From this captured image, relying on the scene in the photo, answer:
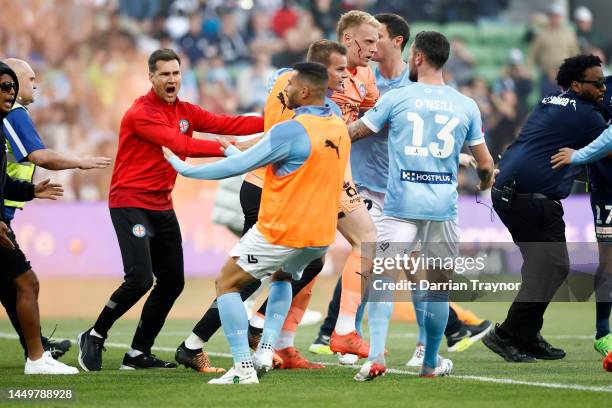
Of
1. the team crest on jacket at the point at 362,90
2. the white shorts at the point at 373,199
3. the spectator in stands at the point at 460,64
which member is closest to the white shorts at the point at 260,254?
the team crest on jacket at the point at 362,90

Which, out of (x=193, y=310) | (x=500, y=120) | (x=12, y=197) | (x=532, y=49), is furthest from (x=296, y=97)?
(x=532, y=49)

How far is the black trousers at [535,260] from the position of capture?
923 centimetres

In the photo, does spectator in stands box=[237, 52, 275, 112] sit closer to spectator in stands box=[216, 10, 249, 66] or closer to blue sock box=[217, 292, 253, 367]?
spectator in stands box=[216, 10, 249, 66]

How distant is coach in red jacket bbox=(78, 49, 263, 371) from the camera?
28.3 feet

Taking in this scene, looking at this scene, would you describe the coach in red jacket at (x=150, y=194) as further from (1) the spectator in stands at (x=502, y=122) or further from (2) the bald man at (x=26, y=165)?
(1) the spectator in stands at (x=502, y=122)

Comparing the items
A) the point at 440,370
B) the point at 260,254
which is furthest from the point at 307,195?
the point at 440,370

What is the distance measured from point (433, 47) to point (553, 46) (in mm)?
14692

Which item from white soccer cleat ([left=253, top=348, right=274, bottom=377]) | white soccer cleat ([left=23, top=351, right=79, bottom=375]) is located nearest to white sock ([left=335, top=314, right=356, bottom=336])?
white soccer cleat ([left=253, top=348, right=274, bottom=377])

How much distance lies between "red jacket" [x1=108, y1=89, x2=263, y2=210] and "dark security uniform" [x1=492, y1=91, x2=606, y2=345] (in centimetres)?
214

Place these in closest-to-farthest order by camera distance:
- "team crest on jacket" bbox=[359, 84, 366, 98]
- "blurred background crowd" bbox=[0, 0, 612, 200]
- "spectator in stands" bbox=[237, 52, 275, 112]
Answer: "team crest on jacket" bbox=[359, 84, 366, 98], "blurred background crowd" bbox=[0, 0, 612, 200], "spectator in stands" bbox=[237, 52, 275, 112]

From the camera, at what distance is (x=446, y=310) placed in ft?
25.8

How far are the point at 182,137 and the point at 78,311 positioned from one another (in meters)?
6.96

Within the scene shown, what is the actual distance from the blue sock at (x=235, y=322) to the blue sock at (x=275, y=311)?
0.71 metres

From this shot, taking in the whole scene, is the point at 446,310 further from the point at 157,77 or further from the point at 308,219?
the point at 157,77
